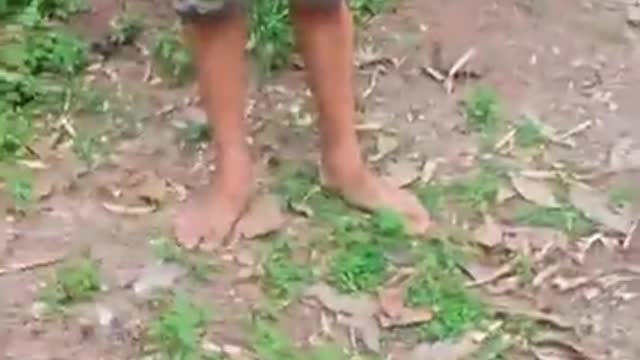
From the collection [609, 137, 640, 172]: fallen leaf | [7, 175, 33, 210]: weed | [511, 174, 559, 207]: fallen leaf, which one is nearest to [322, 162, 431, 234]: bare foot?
[511, 174, 559, 207]: fallen leaf

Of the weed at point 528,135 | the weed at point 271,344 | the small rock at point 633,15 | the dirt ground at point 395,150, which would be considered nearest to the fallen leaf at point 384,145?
the dirt ground at point 395,150

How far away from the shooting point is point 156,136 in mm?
3449

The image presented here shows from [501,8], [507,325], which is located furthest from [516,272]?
[501,8]

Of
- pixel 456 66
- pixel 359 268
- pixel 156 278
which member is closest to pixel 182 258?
pixel 156 278

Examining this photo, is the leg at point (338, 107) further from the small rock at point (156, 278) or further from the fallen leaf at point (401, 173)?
the small rock at point (156, 278)

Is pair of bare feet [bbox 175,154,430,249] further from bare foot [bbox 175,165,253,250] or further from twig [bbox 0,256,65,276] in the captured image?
twig [bbox 0,256,65,276]

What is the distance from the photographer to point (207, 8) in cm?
292

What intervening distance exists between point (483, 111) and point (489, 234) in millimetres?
451

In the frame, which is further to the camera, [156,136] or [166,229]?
[156,136]

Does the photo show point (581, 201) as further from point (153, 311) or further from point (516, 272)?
point (153, 311)

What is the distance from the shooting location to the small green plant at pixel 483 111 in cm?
345

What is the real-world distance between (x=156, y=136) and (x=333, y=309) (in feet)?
2.36

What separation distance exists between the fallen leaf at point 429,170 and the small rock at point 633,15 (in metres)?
0.72

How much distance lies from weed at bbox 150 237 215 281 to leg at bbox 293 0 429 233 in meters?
0.30
